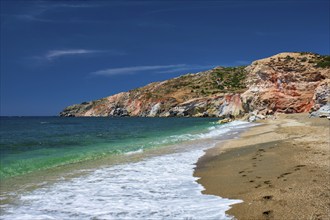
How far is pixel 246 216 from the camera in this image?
6.95 m

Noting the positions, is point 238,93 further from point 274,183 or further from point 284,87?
point 274,183

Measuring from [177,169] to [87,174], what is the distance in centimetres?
382

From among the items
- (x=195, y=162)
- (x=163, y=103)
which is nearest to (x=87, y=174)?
(x=195, y=162)

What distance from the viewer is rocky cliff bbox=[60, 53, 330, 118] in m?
59.8

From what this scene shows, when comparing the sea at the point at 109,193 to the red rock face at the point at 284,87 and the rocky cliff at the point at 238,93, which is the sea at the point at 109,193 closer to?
the rocky cliff at the point at 238,93

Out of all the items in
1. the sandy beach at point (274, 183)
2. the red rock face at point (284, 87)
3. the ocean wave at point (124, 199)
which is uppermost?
the red rock face at point (284, 87)

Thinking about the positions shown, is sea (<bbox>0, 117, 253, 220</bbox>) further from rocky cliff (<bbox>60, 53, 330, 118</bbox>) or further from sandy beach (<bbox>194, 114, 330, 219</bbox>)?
rocky cliff (<bbox>60, 53, 330, 118</bbox>)

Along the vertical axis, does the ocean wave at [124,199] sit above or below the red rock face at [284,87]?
below

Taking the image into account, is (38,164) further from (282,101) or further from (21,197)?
(282,101)

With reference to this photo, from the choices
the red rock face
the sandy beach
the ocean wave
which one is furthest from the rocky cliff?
the ocean wave

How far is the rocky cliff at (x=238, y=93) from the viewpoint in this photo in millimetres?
59844

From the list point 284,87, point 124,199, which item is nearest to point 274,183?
point 124,199

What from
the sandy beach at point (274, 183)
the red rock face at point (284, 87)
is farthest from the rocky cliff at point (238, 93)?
the sandy beach at point (274, 183)

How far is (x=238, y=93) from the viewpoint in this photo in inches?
3784
